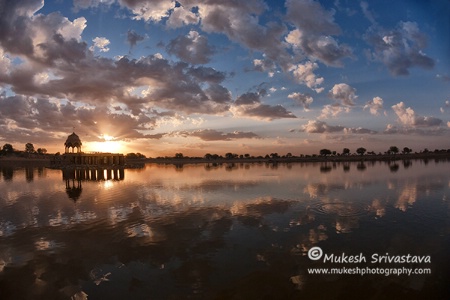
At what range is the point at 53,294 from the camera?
1019 cm

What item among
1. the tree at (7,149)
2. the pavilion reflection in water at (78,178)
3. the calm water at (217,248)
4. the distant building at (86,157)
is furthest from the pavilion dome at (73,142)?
the tree at (7,149)

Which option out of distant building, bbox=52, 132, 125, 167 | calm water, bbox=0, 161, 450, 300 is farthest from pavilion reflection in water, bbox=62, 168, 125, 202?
distant building, bbox=52, 132, 125, 167

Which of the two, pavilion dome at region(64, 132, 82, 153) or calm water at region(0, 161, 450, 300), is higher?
pavilion dome at region(64, 132, 82, 153)

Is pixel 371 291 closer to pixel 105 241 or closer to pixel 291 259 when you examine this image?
pixel 291 259

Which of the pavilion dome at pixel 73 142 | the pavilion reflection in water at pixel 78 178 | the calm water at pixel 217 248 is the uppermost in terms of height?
the pavilion dome at pixel 73 142

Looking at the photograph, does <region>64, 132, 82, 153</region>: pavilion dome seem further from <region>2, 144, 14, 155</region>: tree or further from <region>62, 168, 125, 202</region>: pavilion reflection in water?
<region>2, 144, 14, 155</region>: tree

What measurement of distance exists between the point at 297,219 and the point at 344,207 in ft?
20.6

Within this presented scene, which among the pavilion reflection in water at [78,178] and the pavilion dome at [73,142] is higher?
the pavilion dome at [73,142]

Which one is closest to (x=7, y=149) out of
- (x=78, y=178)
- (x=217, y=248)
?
(x=78, y=178)

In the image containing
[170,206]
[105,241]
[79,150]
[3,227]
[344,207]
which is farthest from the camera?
[79,150]

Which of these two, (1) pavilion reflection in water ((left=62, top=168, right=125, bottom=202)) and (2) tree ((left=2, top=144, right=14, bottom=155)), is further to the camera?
(2) tree ((left=2, top=144, right=14, bottom=155))

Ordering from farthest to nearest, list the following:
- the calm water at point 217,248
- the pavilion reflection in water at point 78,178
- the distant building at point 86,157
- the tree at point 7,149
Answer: the tree at point 7,149 → the distant building at point 86,157 → the pavilion reflection in water at point 78,178 → the calm water at point 217,248

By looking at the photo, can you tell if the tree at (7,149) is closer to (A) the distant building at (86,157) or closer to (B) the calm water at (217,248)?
(A) the distant building at (86,157)

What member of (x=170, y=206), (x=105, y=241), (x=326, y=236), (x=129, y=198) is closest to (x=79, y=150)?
(x=129, y=198)
